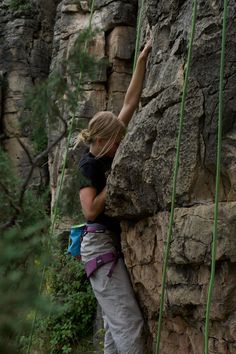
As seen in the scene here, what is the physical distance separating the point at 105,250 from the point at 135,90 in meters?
1.08

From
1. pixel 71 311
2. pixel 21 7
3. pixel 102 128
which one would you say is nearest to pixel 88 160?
pixel 102 128

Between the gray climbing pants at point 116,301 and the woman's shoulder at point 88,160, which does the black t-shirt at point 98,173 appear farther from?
the gray climbing pants at point 116,301

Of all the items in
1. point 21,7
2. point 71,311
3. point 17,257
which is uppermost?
point 21,7

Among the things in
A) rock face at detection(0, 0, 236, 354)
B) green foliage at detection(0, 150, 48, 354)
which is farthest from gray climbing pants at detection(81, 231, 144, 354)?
green foliage at detection(0, 150, 48, 354)

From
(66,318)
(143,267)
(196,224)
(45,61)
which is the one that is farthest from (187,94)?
(45,61)

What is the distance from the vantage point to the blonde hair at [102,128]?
3.35 metres

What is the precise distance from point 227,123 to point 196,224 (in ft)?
1.83

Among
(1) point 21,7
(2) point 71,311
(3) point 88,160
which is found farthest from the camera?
(1) point 21,7

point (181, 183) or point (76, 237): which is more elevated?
point (181, 183)

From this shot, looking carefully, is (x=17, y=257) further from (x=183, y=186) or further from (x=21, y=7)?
(x=21, y=7)

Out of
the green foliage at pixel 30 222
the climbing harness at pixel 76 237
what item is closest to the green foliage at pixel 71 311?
the climbing harness at pixel 76 237

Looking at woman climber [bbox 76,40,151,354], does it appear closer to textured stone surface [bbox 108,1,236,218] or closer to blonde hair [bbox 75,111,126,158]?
blonde hair [bbox 75,111,126,158]

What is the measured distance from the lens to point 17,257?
145 cm

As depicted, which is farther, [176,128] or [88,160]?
[88,160]
